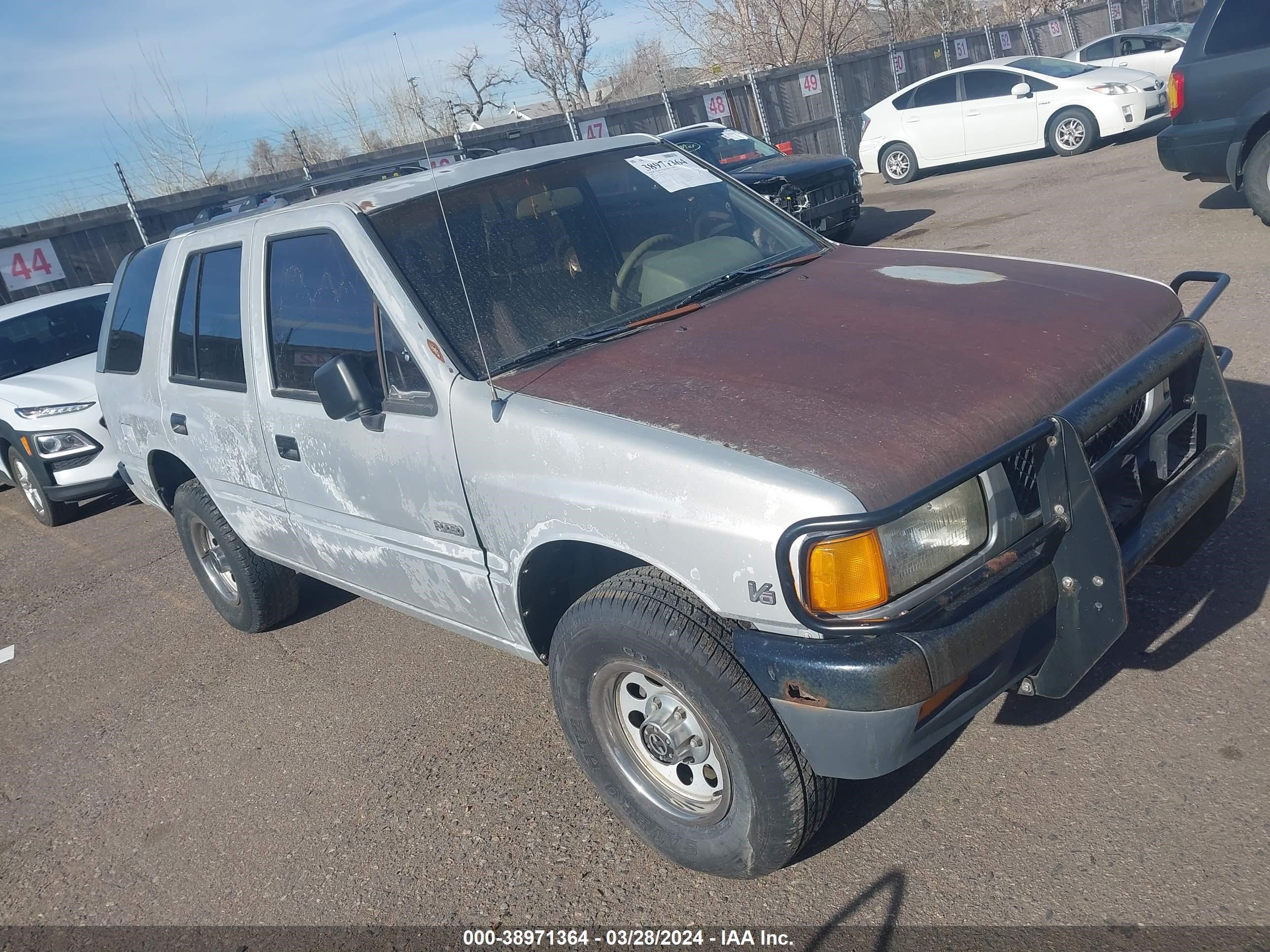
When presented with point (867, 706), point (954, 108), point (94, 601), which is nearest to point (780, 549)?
point (867, 706)

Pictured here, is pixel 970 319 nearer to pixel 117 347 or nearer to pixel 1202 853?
pixel 1202 853

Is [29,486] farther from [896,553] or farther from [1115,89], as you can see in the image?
[1115,89]

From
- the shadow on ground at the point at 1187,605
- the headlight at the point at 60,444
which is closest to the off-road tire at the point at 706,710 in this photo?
→ the shadow on ground at the point at 1187,605

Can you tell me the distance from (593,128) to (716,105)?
2.75 m

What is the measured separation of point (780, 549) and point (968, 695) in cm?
64

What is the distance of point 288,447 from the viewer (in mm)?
3785

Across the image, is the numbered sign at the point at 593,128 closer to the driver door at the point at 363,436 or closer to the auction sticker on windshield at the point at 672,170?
the auction sticker on windshield at the point at 672,170

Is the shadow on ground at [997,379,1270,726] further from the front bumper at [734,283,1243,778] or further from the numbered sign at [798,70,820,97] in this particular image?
the numbered sign at [798,70,820,97]

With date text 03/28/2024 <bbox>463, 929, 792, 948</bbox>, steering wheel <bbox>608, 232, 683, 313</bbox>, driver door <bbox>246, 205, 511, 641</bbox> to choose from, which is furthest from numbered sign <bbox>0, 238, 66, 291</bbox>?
date text 03/28/2024 <bbox>463, 929, 792, 948</bbox>

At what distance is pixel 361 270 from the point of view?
3285mm

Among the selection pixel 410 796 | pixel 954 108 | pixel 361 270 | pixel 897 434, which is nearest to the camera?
pixel 897 434

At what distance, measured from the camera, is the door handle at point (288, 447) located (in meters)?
3.74

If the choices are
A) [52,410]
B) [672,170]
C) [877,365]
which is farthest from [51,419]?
[877,365]

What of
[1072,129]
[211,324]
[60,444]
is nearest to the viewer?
[211,324]
